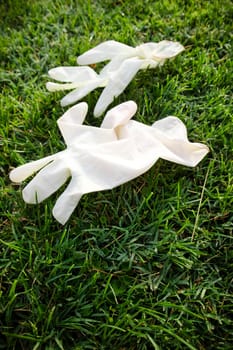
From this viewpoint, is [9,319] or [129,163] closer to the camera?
Result: [9,319]

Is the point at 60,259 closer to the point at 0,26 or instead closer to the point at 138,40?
the point at 138,40

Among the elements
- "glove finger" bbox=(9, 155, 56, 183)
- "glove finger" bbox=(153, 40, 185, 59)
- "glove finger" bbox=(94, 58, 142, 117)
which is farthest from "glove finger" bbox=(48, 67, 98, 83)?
"glove finger" bbox=(9, 155, 56, 183)

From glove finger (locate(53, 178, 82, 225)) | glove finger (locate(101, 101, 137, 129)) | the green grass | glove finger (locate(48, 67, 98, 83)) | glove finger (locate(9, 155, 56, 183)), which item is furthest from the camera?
glove finger (locate(48, 67, 98, 83))

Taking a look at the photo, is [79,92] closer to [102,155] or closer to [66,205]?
[102,155]

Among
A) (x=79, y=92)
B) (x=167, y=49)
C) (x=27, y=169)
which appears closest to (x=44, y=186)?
(x=27, y=169)

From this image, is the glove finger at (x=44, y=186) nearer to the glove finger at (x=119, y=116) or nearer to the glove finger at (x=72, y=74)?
the glove finger at (x=119, y=116)

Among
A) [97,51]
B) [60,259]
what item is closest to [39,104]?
[97,51]

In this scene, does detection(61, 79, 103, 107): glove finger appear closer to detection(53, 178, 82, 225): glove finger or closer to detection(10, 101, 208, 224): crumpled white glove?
detection(10, 101, 208, 224): crumpled white glove
